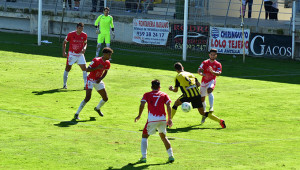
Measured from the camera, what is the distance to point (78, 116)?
51.2 ft

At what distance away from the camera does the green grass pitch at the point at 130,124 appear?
1150 centimetres

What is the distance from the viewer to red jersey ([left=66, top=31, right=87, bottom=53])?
20125 millimetres

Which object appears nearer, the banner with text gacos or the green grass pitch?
the green grass pitch

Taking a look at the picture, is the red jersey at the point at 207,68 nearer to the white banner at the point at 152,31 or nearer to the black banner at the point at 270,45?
the black banner at the point at 270,45

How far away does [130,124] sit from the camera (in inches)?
598

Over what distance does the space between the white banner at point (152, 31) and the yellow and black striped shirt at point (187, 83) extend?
2063cm

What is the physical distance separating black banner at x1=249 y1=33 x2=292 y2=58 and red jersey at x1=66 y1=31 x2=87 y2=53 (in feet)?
50.0

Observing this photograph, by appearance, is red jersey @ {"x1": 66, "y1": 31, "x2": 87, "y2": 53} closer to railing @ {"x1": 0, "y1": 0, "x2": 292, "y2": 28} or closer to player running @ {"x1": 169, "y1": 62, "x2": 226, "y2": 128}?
player running @ {"x1": 169, "y1": 62, "x2": 226, "y2": 128}

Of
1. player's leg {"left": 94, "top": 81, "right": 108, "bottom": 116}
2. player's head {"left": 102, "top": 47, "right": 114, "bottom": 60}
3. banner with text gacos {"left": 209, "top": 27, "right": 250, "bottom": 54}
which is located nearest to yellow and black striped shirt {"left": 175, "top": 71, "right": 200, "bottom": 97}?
player's head {"left": 102, "top": 47, "right": 114, "bottom": 60}

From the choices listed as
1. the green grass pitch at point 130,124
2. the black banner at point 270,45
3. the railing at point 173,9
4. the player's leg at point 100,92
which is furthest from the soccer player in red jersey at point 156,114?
the railing at point 173,9

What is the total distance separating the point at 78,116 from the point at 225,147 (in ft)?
15.1

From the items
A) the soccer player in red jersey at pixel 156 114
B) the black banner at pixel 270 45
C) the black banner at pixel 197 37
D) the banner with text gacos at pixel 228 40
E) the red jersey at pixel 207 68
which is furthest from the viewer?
the black banner at pixel 197 37

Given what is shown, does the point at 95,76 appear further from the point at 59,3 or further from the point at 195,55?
the point at 59,3

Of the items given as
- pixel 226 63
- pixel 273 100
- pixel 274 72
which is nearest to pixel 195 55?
pixel 226 63
